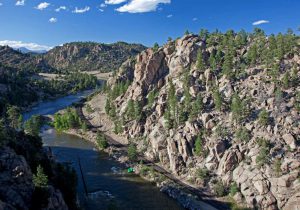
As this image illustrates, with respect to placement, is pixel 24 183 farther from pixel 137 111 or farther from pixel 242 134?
pixel 137 111

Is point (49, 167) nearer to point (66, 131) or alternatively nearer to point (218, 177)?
point (218, 177)

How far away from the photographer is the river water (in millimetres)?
85750

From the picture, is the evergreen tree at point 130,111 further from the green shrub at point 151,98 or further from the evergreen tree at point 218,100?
the evergreen tree at point 218,100

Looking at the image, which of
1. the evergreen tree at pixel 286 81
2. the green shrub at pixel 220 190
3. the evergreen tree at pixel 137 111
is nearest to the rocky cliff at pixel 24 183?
the green shrub at pixel 220 190

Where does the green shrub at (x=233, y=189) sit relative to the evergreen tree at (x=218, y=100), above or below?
below

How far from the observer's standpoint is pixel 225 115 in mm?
113125

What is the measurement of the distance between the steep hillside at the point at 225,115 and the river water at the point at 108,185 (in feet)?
45.1

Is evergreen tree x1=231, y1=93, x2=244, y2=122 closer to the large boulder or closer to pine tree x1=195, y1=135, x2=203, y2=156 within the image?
pine tree x1=195, y1=135, x2=203, y2=156

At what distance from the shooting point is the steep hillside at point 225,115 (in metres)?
90.1

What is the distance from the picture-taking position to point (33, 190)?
6109cm

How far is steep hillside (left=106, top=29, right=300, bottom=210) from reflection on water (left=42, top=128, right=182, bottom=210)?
13.7 metres

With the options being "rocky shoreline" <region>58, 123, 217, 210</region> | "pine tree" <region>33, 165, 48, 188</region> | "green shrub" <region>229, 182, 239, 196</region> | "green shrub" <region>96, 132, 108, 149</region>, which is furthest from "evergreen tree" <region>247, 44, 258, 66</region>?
"pine tree" <region>33, 165, 48, 188</region>

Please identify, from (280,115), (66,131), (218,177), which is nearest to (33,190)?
(218,177)

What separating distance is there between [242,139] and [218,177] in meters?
13.4
